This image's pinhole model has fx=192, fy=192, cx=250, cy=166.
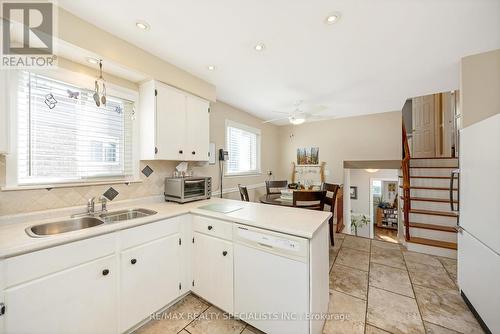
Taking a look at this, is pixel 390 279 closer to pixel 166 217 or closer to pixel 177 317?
pixel 177 317

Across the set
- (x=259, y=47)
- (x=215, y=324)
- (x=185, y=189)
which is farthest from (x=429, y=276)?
(x=259, y=47)

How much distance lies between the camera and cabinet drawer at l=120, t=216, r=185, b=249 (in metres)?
1.52

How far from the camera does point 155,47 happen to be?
6.40 feet

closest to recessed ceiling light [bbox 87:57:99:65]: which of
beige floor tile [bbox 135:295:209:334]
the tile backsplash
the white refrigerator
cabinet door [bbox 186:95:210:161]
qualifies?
cabinet door [bbox 186:95:210:161]

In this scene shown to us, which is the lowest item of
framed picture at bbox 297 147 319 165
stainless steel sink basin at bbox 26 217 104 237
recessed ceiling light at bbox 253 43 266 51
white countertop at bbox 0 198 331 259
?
stainless steel sink basin at bbox 26 217 104 237

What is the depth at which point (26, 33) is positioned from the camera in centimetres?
142

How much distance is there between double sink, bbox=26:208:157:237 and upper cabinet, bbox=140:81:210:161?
0.61m

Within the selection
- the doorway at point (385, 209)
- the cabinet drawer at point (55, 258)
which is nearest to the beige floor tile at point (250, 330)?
the cabinet drawer at point (55, 258)

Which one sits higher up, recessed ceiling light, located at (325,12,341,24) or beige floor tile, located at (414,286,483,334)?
recessed ceiling light, located at (325,12,341,24)

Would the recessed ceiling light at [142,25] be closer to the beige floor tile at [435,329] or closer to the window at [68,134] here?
the window at [68,134]

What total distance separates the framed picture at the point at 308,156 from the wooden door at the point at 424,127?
255cm

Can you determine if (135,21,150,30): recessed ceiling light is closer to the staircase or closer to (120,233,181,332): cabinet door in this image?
(120,233,181,332): cabinet door

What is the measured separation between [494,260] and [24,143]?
12.1 ft

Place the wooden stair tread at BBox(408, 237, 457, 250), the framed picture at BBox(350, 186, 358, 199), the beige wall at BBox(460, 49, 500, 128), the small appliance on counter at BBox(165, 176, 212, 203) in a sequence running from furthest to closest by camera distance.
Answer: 1. the framed picture at BBox(350, 186, 358, 199)
2. the wooden stair tread at BBox(408, 237, 457, 250)
3. the small appliance on counter at BBox(165, 176, 212, 203)
4. the beige wall at BBox(460, 49, 500, 128)
